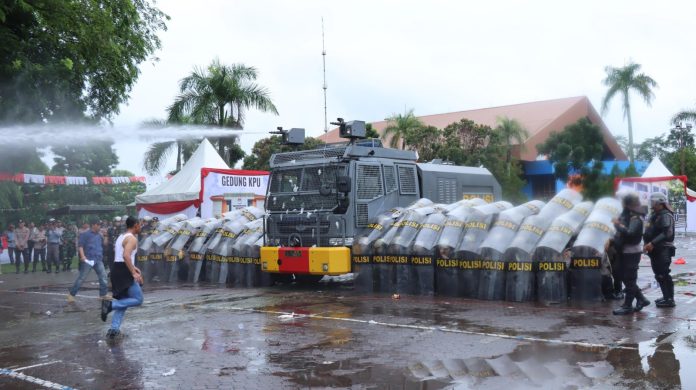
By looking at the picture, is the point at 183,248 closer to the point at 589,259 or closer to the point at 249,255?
the point at 249,255

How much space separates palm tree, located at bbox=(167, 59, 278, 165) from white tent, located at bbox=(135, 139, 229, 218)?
4.06 m

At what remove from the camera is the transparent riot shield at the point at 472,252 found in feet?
34.9

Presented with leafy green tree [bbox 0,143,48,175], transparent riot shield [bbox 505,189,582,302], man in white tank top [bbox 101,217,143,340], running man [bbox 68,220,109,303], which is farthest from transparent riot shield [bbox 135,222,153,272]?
transparent riot shield [bbox 505,189,582,302]

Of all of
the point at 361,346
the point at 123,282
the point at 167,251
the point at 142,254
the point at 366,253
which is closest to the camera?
the point at 361,346

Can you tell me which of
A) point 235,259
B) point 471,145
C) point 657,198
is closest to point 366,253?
point 235,259

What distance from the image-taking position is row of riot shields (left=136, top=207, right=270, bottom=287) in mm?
13828

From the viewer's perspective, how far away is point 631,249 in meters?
8.66

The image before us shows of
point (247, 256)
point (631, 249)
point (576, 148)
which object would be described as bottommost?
point (247, 256)

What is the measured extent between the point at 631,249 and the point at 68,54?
1339 centimetres

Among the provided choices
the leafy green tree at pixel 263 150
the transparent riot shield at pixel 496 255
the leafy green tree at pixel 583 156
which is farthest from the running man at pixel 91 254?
the leafy green tree at pixel 263 150

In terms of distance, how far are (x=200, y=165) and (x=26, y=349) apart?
52.3ft

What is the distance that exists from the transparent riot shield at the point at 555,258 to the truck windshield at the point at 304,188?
396 centimetres

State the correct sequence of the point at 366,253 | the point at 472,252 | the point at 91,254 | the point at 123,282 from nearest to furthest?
the point at 123,282 < the point at 472,252 < the point at 366,253 < the point at 91,254

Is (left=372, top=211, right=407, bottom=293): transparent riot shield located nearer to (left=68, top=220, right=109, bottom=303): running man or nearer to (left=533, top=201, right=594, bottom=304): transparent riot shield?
(left=533, top=201, right=594, bottom=304): transparent riot shield
